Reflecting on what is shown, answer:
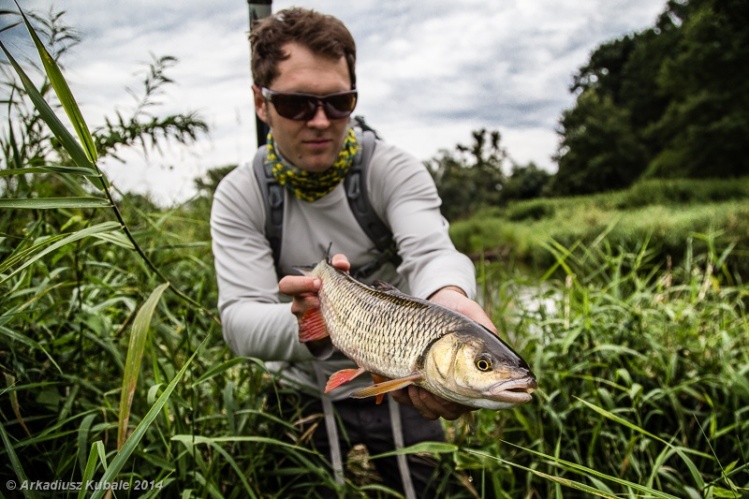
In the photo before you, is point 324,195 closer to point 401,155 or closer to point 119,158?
point 401,155

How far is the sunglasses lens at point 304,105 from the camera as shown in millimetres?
2160

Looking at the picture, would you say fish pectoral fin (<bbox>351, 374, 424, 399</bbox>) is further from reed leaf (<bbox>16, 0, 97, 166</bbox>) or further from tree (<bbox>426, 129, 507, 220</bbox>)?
tree (<bbox>426, 129, 507, 220</bbox>)

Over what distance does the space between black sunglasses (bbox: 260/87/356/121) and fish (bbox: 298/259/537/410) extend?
29.9 inches

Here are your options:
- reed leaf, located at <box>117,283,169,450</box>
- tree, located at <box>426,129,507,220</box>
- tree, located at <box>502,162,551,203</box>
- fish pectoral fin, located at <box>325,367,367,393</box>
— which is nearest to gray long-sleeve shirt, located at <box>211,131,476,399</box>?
fish pectoral fin, located at <box>325,367,367,393</box>

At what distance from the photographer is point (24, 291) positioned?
71.3 inches

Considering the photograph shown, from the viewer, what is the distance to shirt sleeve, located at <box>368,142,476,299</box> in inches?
77.4

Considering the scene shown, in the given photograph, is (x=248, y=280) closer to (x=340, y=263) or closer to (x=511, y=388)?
(x=340, y=263)

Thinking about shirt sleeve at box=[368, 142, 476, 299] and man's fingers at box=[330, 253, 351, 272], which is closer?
man's fingers at box=[330, 253, 351, 272]

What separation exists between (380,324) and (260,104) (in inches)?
58.5

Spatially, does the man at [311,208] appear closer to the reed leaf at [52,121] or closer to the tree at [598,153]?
the reed leaf at [52,121]

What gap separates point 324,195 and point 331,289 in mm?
832

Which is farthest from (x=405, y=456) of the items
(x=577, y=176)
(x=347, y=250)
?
(x=577, y=176)

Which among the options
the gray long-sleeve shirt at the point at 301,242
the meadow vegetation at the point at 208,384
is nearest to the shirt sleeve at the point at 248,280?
the gray long-sleeve shirt at the point at 301,242

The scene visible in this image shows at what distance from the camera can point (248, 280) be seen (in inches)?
87.6
